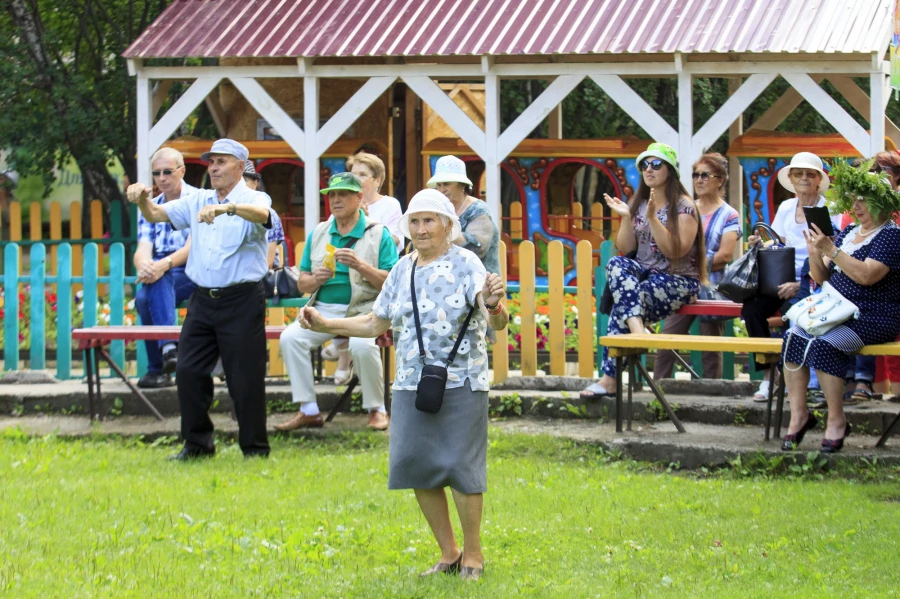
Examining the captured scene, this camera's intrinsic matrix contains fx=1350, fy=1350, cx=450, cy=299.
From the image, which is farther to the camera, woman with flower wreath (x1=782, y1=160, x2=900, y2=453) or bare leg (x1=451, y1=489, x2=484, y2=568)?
woman with flower wreath (x1=782, y1=160, x2=900, y2=453)

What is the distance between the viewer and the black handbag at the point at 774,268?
8.66 metres

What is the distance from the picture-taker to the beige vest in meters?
8.91

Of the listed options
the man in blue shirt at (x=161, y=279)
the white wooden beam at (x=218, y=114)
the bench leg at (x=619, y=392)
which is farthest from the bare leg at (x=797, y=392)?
the white wooden beam at (x=218, y=114)

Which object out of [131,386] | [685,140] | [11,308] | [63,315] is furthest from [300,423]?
[685,140]

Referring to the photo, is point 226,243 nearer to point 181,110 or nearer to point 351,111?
point 351,111

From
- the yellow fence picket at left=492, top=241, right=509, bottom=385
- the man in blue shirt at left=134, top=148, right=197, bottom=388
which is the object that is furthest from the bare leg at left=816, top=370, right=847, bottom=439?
the man in blue shirt at left=134, top=148, right=197, bottom=388

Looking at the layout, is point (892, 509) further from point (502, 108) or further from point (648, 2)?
point (502, 108)

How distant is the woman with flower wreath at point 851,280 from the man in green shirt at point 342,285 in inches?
106

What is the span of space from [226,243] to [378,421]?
180 cm

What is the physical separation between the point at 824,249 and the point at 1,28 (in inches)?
569

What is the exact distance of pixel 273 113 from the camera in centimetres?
1430

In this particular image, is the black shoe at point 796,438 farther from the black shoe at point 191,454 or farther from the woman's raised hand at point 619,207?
the black shoe at point 191,454

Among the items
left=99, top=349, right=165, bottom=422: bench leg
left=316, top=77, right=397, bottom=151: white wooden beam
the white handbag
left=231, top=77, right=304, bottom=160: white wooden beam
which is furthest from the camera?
left=231, top=77, right=304, bottom=160: white wooden beam

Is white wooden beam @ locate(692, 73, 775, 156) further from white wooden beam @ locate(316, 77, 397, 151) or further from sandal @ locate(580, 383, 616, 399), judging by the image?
sandal @ locate(580, 383, 616, 399)
